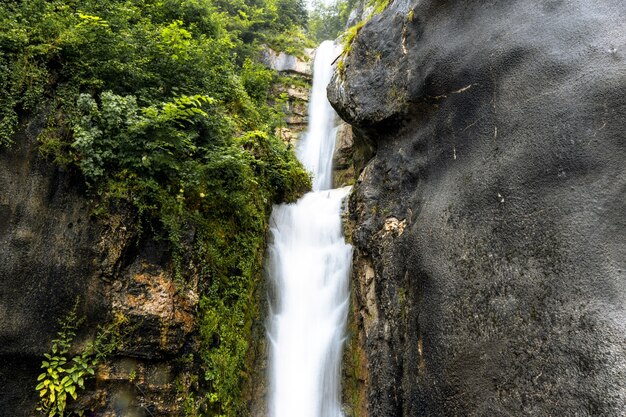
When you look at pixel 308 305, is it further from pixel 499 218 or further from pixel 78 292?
pixel 499 218

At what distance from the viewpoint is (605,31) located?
4.79 metres

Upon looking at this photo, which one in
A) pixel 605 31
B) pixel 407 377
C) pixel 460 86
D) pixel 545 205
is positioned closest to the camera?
pixel 545 205

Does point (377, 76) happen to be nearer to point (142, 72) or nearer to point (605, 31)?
point (605, 31)

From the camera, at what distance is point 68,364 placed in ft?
16.8

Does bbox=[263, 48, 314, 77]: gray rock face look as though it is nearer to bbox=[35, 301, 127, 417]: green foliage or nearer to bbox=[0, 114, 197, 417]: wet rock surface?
bbox=[0, 114, 197, 417]: wet rock surface

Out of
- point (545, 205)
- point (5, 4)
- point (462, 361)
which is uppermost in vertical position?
point (5, 4)

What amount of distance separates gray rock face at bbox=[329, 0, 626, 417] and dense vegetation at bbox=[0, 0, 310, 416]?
8.44 feet

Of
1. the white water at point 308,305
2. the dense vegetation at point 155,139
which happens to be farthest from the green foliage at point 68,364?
the white water at point 308,305

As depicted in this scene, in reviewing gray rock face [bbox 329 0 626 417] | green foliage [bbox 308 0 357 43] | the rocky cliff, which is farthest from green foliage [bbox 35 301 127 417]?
green foliage [bbox 308 0 357 43]

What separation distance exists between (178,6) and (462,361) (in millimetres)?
10702

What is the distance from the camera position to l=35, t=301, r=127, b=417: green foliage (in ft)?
15.9

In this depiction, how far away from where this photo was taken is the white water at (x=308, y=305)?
773cm

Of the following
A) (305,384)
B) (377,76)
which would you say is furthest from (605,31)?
(305,384)

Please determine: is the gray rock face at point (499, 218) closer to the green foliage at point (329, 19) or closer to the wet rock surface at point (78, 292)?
the wet rock surface at point (78, 292)
